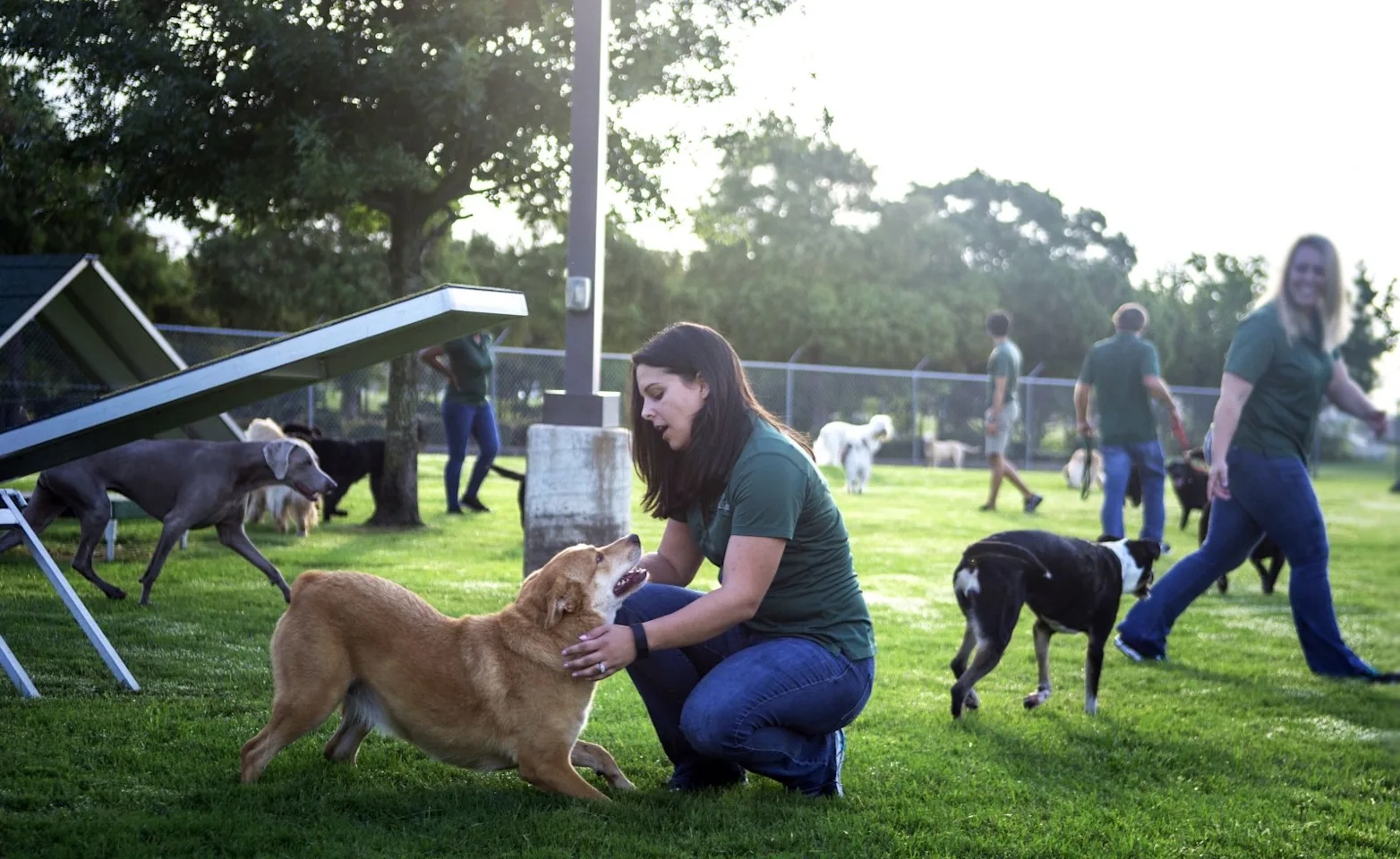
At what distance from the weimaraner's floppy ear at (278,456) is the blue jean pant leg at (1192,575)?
523cm

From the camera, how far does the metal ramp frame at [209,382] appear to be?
4398 millimetres

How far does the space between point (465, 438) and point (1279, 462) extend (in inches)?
339

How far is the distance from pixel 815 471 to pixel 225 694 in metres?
2.75

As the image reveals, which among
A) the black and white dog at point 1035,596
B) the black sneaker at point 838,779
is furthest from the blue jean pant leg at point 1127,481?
the black sneaker at point 838,779

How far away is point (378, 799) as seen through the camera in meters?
3.73

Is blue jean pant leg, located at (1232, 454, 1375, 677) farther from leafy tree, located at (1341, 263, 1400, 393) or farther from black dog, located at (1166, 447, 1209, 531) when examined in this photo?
black dog, located at (1166, 447, 1209, 531)

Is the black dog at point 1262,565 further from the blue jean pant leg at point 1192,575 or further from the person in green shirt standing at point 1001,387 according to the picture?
the person in green shirt standing at point 1001,387

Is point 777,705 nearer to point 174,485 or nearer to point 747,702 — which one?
point 747,702

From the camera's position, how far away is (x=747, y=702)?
3639 mm

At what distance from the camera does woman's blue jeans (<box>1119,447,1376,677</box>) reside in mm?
6098

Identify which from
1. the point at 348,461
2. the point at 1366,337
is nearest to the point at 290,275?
the point at 348,461

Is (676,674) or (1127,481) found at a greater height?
(1127,481)

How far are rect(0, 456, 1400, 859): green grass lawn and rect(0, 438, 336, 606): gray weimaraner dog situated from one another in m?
0.33

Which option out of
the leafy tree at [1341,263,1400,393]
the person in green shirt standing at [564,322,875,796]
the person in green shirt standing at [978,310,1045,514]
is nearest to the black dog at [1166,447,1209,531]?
the person in green shirt standing at [978,310,1045,514]
